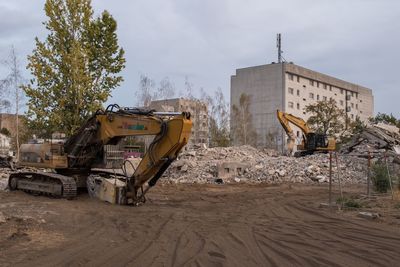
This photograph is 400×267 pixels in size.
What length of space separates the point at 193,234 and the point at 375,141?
26.2 m

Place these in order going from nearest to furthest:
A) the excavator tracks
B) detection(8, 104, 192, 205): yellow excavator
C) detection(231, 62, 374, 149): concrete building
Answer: detection(8, 104, 192, 205): yellow excavator < the excavator tracks < detection(231, 62, 374, 149): concrete building

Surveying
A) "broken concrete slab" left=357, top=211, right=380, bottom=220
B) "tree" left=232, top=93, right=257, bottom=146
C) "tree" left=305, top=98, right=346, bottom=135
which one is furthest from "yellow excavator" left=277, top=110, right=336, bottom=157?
"broken concrete slab" left=357, top=211, right=380, bottom=220

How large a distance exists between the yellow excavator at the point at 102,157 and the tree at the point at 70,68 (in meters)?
7.12

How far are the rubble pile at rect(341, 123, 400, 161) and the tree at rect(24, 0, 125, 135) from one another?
17.6 meters

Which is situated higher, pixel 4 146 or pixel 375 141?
pixel 375 141

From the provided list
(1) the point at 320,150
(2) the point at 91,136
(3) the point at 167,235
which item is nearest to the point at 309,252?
(3) the point at 167,235

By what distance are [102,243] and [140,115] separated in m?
5.92

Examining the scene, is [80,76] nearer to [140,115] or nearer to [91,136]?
[91,136]

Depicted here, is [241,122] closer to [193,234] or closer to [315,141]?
[315,141]

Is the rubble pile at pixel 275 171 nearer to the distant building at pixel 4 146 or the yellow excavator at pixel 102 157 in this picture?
the yellow excavator at pixel 102 157

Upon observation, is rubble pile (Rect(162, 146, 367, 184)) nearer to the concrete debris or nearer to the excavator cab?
the excavator cab

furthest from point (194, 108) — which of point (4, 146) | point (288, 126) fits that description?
point (4, 146)

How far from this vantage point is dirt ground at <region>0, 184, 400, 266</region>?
765 cm

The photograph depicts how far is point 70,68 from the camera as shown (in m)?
25.2
